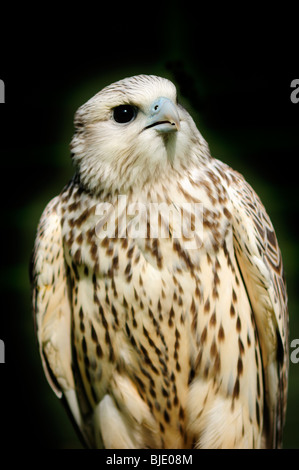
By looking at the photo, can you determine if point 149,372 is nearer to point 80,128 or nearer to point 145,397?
point 145,397

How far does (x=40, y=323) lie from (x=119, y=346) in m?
0.25

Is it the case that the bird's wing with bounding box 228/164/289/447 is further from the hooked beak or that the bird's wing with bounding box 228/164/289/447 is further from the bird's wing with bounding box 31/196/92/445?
the bird's wing with bounding box 31/196/92/445

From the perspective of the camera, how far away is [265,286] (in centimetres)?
126

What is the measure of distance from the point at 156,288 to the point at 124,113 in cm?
43

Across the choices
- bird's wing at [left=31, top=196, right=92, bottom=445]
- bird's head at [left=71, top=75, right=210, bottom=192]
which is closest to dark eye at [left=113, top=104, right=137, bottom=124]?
bird's head at [left=71, top=75, right=210, bottom=192]

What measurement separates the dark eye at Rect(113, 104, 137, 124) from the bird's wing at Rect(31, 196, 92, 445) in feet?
1.03

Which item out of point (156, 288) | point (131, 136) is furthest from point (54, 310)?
point (131, 136)

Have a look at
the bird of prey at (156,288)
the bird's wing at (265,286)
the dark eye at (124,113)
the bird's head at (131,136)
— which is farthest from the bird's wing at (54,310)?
the bird's wing at (265,286)

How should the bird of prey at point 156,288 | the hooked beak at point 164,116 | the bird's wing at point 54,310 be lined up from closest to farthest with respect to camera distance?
the hooked beak at point 164,116, the bird of prey at point 156,288, the bird's wing at point 54,310

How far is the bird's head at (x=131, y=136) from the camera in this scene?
1120 millimetres

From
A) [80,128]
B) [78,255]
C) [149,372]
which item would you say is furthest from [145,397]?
[80,128]

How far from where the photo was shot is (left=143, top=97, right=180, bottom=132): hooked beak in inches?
42.1

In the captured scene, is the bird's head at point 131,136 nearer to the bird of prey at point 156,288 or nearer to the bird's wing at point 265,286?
the bird of prey at point 156,288

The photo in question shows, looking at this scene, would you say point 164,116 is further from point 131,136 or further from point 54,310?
point 54,310
